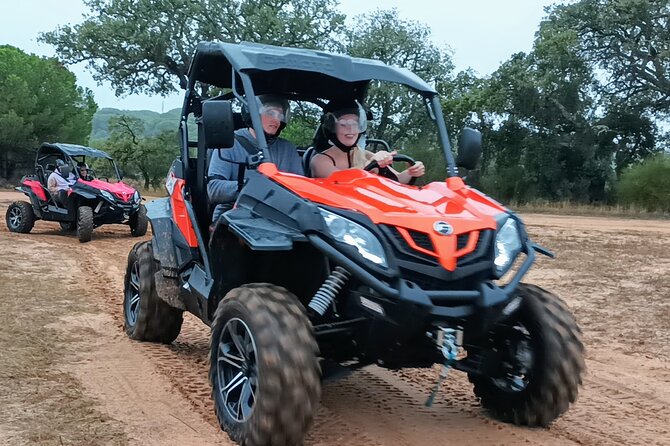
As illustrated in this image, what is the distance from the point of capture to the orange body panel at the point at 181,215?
18.2 feet

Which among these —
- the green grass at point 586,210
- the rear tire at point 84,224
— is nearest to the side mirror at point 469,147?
the rear tire at point 84,224

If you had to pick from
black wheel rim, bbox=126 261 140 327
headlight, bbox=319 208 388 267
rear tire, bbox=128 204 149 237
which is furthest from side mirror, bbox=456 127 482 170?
rear tire, bbox=128 204 149 237

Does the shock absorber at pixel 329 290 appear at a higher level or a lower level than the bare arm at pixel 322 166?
lower

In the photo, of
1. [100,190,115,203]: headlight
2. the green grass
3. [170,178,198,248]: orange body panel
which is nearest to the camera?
[170,178,198,248]: orange body panel

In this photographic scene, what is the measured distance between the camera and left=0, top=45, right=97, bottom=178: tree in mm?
38656

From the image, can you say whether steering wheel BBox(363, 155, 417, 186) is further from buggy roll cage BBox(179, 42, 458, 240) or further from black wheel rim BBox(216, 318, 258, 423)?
black wheel rim BBox(216, 318, 258, 423)

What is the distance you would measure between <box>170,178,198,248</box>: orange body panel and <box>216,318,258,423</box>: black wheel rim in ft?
4.73

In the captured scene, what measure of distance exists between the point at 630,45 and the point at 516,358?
32552 mm

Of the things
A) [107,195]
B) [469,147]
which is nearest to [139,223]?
[107,195]

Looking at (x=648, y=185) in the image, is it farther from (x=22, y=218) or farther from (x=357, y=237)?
(x=357, y=237)

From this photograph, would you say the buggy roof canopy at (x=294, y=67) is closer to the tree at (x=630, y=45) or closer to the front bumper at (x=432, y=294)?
the front bumper at (x=432, y=294)

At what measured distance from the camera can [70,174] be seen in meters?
15.8

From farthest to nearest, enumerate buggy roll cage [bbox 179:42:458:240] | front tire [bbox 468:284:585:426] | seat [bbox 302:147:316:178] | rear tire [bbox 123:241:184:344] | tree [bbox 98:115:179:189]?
tree [bbox 98:115:179:189] < rear tire [bbox 123:241:184:344] < seat [bbox 302:147:316:178] < buggy roll cage [bbox 179:42:458:240] < front tire [bbox 468:284:585:426]

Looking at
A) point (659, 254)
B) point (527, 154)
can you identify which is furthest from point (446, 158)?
point (527, 154)
